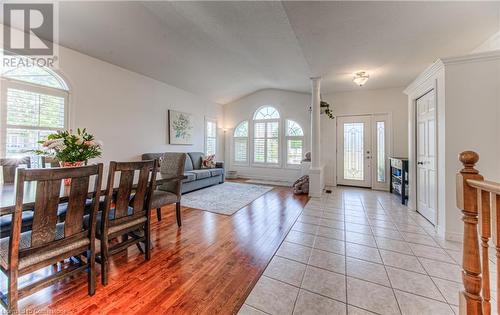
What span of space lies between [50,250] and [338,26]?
3646 millimetres

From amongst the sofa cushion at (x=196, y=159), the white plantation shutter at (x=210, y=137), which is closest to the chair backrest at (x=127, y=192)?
the sofa cushion at (x=196, y=159)

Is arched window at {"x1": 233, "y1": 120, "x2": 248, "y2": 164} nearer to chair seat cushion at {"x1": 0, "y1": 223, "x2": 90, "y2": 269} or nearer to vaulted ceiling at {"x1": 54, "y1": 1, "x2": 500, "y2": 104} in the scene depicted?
vaulted ceiling at {"x1": 54, "y1": 1, "x2": 500, "y2": 104}

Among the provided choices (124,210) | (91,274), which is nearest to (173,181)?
(124,210)

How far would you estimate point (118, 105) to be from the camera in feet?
13.8

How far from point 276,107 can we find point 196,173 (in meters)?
3.56

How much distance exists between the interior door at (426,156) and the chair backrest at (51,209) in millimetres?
3955

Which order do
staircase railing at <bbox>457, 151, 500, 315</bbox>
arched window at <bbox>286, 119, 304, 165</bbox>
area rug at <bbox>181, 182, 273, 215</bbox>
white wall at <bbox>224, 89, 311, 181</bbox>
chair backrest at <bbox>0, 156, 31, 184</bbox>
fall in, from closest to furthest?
staircase railing at <bbox>457, 151, 500, 315</bbox>
chair backrest at <bbox>0, 156, 31, 184</bbox>
area rug at <bbox>181, 182, 273, 215</bbox>
white wall at <bbox>224, 89, 311, 181</bbox>
arched window at <bbox>286, 119, 304, 165</bbox>

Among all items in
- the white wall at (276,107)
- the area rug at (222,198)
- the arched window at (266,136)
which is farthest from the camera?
the arched window at (266,136)

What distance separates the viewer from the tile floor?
1459 millimetres

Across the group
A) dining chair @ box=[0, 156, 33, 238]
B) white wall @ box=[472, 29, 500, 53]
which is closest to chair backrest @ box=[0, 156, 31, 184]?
dining chair @ box=[0, 156, 33, 238]

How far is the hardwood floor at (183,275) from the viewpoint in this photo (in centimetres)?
145

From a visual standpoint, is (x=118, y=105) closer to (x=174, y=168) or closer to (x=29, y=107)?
(x=29, y=107)

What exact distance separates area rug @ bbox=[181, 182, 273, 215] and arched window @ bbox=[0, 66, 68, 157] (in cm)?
256

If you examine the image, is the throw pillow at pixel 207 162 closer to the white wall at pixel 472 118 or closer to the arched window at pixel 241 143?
the arched window at pixel 241 143
